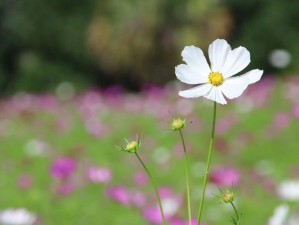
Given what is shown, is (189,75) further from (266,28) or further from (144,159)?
(266,28)

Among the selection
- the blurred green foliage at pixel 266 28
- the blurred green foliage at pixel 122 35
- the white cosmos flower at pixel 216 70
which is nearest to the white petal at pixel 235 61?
the white cosmos flower at pixel 216 70

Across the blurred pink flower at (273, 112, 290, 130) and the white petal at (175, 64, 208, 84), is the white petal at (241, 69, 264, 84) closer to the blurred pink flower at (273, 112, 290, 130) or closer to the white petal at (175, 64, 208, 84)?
the white petal at (175, 64, 208, 84)

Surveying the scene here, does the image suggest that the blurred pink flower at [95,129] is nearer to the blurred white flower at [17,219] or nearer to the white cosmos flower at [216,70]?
the blurred white flower at [17,219]

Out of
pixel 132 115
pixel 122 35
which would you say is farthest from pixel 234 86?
pixel 122 35

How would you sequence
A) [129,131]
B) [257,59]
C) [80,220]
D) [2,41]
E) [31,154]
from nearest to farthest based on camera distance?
[80,220], [31,154], [129,131], [257,59], [2,41]

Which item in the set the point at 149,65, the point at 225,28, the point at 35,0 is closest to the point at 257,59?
the point at 225,28

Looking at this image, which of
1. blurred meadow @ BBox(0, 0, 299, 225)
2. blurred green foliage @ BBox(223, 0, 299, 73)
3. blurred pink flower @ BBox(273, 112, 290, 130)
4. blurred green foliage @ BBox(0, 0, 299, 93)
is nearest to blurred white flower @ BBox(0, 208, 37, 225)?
blurred meadow @ BBox(0, 0, 299, 225)

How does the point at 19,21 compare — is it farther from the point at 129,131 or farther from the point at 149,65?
the point at 129,131
